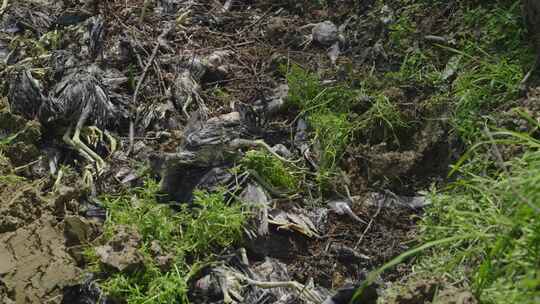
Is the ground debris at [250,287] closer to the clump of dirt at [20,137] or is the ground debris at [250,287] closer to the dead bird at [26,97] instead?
the clump of dirt at [20,137]

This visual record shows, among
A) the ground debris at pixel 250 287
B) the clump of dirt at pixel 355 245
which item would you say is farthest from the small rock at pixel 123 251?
the clump of dirt at pixel 355 245

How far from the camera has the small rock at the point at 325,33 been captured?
4180 mm

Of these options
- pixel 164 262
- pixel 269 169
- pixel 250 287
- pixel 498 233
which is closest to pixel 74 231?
pixel 164 262

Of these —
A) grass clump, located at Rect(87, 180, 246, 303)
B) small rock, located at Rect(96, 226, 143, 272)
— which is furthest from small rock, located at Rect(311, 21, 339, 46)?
small rock, located at Rect(96, 226, 143, 272)

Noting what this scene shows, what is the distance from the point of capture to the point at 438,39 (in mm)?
3805

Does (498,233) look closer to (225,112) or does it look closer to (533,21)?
(533,21)

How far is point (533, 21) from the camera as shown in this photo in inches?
137

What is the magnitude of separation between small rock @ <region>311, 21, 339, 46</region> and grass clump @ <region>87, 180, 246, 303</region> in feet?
4.77

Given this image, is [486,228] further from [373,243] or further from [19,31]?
[19,31]

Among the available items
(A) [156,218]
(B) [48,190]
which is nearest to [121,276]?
(A) [156,218]

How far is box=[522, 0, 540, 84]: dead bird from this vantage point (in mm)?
3357

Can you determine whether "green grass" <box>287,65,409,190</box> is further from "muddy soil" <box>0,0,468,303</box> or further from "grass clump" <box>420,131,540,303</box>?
"grass clump" <box>420,131,540,303</box>

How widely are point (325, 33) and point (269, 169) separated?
4.15ft

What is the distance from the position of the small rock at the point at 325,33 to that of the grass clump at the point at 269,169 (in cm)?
117
